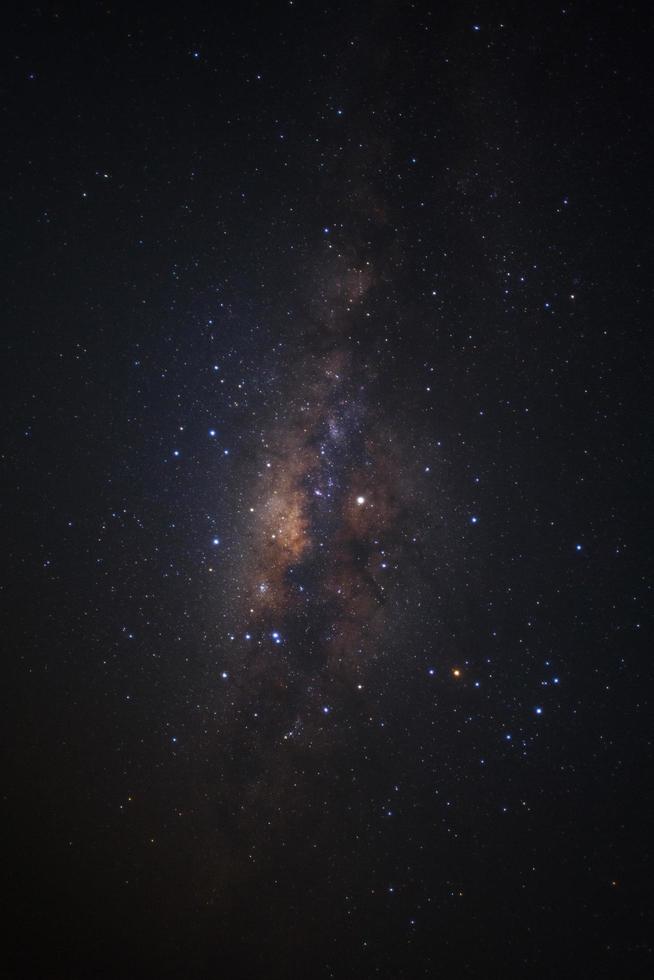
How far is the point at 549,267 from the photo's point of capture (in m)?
3.06

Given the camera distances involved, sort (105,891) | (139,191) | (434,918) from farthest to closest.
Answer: (105,891)
(434,918)
(139,191)

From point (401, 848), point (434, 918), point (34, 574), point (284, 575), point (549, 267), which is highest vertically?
point (34, 574)

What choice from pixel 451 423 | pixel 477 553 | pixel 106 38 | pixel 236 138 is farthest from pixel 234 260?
pixel 477 553

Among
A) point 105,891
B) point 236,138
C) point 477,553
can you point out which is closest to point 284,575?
point 477,553

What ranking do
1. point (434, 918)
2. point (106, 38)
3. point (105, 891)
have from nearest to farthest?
point (106, 38), point (434, 918), point (105, 891)

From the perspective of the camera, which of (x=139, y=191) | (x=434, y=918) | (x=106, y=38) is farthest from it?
(x=434, y=918)

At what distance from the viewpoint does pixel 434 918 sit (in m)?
3.49

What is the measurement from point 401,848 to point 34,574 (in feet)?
9.99

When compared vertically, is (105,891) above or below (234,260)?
below

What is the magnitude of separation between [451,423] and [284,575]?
139cm

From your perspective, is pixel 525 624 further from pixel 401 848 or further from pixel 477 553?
pixel 401 848

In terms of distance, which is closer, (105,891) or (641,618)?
(641,618)

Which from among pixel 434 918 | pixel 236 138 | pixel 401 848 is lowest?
pixel 434 918

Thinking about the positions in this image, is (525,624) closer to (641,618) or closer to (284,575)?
(641,618)
